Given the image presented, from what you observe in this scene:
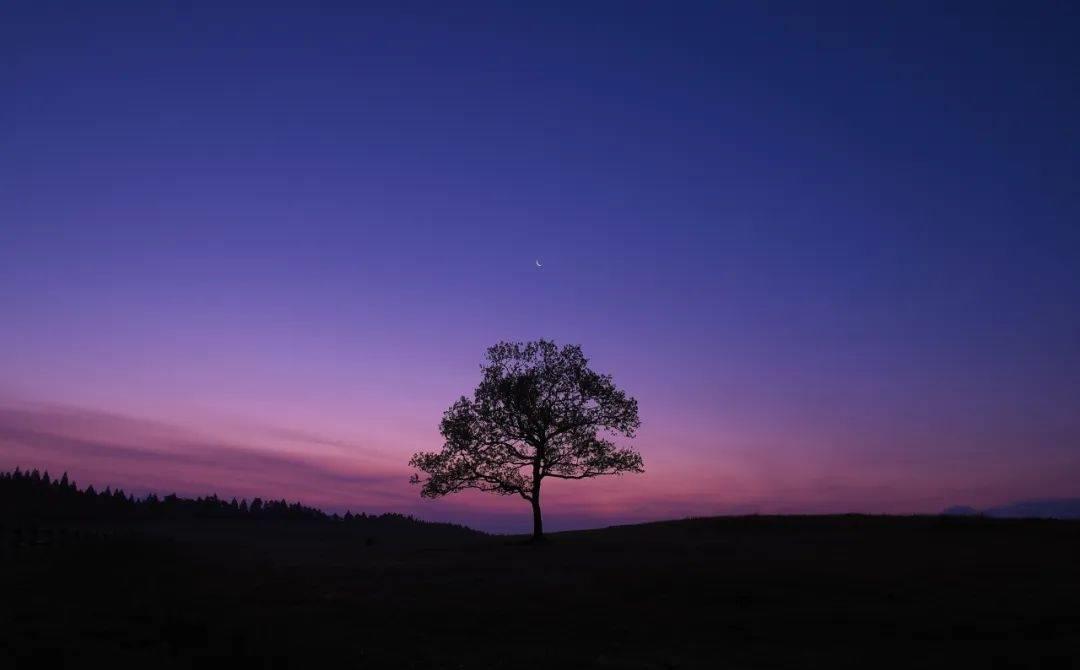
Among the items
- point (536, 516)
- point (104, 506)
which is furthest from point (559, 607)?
point (104, 506)

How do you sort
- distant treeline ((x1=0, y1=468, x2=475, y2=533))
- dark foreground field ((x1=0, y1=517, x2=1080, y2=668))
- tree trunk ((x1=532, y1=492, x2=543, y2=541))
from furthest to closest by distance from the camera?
distant treeline ((x1=0, y1=468, x2=475, y2=533)), tree trunk ((x1=532, y1=492, x2=543, y2=541)), dark foreground field ((x1=0, y1=517, x2=1080, y2=668))

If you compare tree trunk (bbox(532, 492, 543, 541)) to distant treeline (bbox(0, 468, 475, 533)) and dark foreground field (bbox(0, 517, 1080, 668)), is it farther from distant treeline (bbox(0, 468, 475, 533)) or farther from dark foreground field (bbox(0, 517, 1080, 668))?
distant treeline (bbox(0, 468, 475, 533))

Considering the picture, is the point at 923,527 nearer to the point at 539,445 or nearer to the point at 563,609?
the point at 539,445

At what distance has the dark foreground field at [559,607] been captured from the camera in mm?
17500

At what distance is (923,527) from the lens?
166 feet

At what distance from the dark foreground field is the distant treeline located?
267 ft

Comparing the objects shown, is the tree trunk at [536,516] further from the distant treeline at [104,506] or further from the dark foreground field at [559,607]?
the distant treeline at [104,506]

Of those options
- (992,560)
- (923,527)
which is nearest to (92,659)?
(992,560)

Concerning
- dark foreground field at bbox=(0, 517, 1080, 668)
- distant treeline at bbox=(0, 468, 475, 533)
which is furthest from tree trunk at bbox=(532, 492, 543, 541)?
distant treeline at bbox=(0, 468, 475, 533)

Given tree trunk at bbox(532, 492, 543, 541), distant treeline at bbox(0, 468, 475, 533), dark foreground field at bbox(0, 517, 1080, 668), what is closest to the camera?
dark foreground field at bbox(0, 517, 1080, 668)

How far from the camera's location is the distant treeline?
105438mm

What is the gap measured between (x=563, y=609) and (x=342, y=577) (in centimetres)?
1335

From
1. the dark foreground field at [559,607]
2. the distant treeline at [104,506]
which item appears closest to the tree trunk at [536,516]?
the dark foreground field at [559,607]

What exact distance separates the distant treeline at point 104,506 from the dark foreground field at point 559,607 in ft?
267
